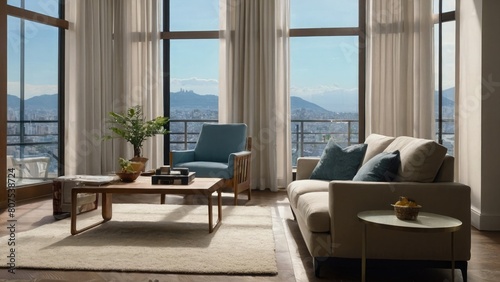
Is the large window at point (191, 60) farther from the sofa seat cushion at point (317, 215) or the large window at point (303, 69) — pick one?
the sofa seat cushion at point (317, 215)

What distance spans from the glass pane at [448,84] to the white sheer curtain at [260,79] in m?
2.05

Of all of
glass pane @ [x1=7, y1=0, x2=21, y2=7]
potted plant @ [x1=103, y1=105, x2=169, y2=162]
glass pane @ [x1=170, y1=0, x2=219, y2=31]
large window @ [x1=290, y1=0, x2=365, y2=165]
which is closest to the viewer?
glass pane @ [x1=7, y1=0, x2=21, y2=7]

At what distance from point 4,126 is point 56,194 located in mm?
1289

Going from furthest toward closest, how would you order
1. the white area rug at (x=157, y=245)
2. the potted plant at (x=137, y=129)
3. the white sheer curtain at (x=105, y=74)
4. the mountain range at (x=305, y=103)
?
1. the mountain range at (x=305, y=103)
2. the white sheer curtain at (x=105, y=74)
3. the potted plant at (x=137, y=129)
4. the white area rug at (x=157, y=245)

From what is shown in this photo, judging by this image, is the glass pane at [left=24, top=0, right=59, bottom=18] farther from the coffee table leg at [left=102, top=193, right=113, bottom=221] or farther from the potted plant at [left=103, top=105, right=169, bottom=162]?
the coffee table leg at [left=102, top=193, right=113, bottom=221]

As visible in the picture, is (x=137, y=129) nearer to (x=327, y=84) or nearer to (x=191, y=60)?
(x=191, y=60)

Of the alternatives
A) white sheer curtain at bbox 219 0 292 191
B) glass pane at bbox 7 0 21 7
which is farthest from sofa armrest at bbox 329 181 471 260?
glass pane at bbox 7 0 21 7

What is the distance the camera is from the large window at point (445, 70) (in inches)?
223

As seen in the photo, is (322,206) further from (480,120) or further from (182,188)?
(480,120)

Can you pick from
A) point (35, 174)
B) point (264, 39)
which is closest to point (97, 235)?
point (35, 174)

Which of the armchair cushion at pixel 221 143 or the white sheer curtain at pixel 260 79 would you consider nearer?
the armchair cushion at pixel 221 143

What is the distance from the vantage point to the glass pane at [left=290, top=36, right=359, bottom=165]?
6.74 meters

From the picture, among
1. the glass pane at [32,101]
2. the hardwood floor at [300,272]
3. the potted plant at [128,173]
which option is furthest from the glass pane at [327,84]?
the glass pane at [32,101]

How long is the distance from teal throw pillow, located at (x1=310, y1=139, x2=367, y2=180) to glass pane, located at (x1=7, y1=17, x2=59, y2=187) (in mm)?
3729
